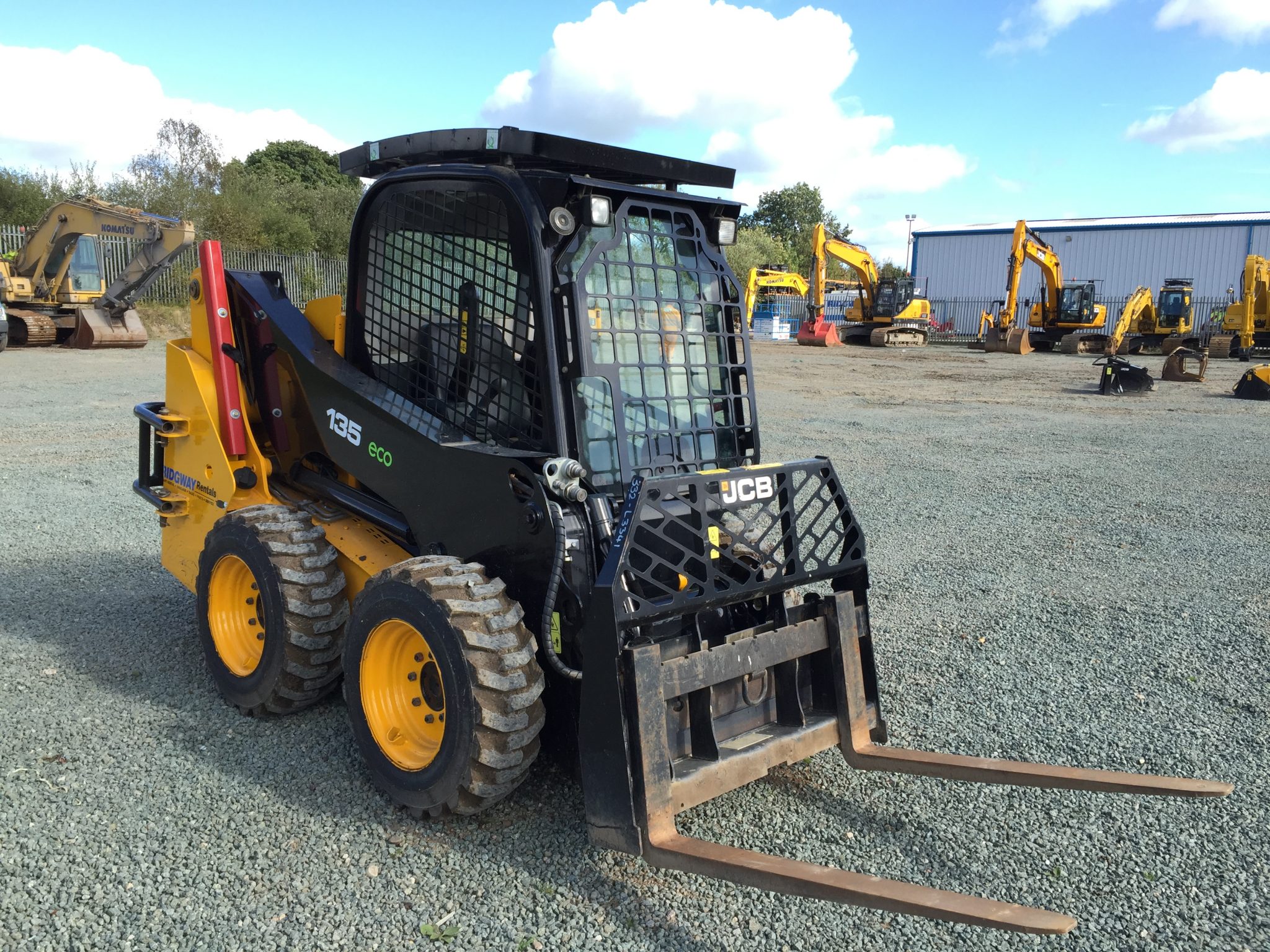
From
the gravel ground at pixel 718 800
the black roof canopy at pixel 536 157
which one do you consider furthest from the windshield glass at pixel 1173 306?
the black roof canopy at pixel 536 157

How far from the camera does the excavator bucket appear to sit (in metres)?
32.6

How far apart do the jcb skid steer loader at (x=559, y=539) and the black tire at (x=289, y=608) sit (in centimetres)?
1

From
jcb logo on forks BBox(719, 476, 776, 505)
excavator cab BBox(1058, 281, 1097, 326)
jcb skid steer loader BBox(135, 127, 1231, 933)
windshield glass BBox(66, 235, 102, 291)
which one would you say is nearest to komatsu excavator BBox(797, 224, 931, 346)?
excavator cab BBox(1058, 281, 1097, 326)

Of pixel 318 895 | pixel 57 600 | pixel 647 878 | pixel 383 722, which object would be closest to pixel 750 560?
pixel 647 878

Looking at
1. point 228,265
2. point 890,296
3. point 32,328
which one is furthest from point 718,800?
point 890,296

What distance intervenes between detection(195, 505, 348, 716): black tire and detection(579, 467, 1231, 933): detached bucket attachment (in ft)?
4.58

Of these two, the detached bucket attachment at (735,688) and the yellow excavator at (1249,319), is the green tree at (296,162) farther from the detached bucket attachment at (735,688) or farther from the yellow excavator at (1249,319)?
the detached bucket attachment at (735,688)

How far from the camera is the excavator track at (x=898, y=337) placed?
35688 mm

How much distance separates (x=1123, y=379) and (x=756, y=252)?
1639 inches

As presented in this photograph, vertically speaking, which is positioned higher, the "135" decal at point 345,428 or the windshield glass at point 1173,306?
the "135" decal at point 345,428

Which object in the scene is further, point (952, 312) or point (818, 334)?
point (952, 312)

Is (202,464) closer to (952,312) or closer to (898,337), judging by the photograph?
(898,337)

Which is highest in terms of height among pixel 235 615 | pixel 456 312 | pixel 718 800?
pixel 456 312

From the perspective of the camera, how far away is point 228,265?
86.2ft
